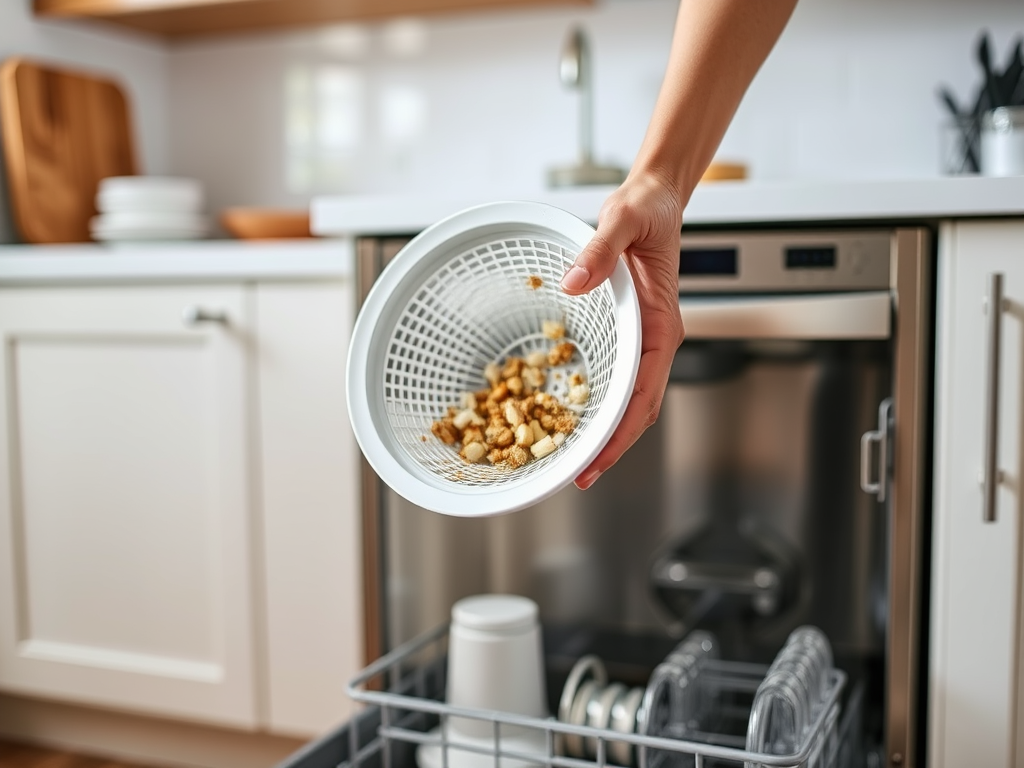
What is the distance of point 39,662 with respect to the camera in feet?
5.52

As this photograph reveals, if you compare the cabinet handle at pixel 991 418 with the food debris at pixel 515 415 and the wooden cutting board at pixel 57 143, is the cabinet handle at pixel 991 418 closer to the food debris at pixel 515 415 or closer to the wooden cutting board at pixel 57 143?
the food debris at pixel 515 415

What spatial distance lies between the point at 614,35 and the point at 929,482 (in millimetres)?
1009

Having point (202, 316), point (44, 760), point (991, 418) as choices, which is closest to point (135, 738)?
point (44, 760)

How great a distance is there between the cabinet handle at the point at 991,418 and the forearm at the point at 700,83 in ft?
1.13

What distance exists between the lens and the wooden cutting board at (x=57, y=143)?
1.83m

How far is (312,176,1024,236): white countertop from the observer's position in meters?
1.10

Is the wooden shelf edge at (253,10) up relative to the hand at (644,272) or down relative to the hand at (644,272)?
up

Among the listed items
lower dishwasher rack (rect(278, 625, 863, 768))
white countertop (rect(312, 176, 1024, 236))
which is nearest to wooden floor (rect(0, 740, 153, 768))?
lower dishwasher rack (rect(278, 625, 863, 768))

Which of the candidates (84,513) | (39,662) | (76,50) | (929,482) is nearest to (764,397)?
(929,482)

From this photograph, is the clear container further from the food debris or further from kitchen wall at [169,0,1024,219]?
the food debris

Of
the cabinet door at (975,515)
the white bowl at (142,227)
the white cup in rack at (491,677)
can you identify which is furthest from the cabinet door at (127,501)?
the cabinet door at (975,515)

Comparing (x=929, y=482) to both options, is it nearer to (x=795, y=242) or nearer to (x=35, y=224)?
(x=795, y=242)

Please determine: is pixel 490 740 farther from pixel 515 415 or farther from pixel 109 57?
pixel 109 57

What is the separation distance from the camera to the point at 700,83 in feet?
3.17
